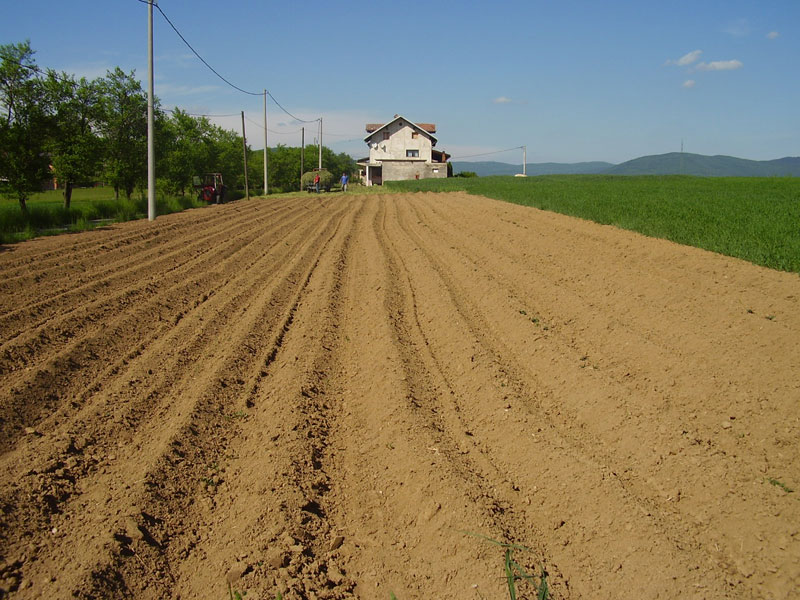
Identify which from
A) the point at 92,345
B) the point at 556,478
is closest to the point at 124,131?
the point at 92,345

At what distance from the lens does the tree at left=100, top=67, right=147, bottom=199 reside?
27.0 metres

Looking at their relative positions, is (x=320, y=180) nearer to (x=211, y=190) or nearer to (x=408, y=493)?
(x=211, y=190)

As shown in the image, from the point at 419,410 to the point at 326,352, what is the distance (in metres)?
1.96

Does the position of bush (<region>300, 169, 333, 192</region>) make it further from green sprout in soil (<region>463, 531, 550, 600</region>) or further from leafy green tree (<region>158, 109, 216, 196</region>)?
green sprout in soil (<region>463, 531, 550, 600</region>)

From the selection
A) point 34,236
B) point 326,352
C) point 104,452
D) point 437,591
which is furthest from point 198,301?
point 34,236

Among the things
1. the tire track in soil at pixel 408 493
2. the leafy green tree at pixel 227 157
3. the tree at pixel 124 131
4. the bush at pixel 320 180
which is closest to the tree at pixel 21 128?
the tree at pixel 124 131

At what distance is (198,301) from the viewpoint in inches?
351

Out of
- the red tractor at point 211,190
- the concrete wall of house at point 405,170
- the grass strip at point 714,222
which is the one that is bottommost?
the grass strip at point 714,222

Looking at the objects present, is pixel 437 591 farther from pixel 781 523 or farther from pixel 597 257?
pixel 597 257

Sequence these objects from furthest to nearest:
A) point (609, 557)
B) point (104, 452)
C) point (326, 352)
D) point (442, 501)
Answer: point (326, 352)
point (104, 452)
point (442, 501)
point (609, 557)

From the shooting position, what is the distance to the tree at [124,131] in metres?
27.0

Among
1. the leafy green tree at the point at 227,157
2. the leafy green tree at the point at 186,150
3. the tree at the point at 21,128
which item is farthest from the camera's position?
the leafy green tree at the point at 227,157

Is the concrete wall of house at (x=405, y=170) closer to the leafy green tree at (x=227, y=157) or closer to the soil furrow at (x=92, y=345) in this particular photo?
the leafy green tree at (x=227, y=157)

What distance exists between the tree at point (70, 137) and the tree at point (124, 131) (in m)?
2.66
